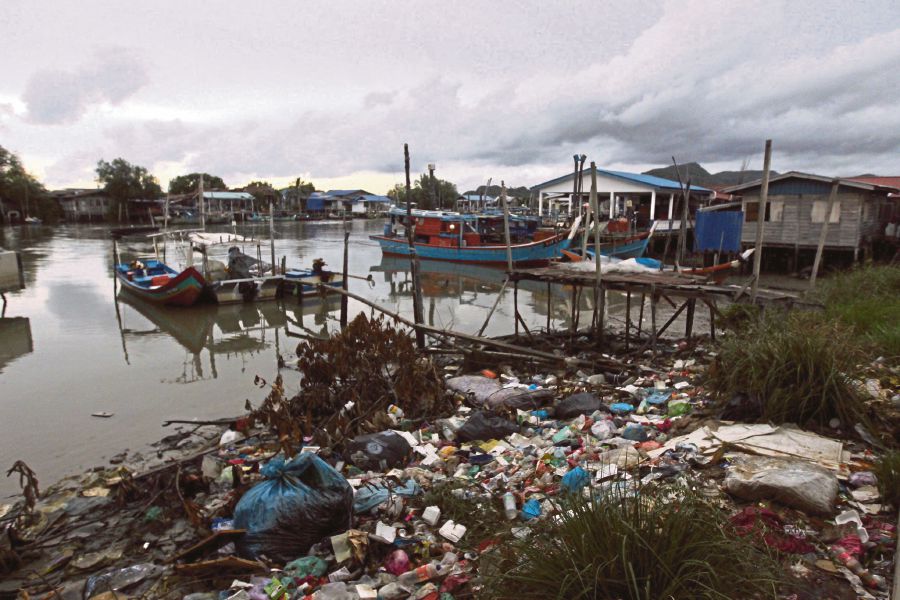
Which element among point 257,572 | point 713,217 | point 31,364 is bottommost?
point 31,364

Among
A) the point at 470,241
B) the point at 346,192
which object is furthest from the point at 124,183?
the point at 470,241

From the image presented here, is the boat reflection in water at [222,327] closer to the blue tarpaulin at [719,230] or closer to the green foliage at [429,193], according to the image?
the blue tarpaulin at [719,230]

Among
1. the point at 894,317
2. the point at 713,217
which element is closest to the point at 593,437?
the point at 894,317

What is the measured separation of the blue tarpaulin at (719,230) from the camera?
56.8 ft

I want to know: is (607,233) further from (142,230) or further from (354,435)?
(354,435)

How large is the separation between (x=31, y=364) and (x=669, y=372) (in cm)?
1029

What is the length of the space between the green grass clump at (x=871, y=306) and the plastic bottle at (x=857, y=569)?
265cm

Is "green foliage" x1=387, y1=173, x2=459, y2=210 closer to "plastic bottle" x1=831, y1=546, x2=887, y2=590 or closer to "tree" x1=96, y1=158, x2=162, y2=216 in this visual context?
"tree" x1=96, y1=158, x2=162, y2=216

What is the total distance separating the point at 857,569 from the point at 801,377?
1757 millimetres

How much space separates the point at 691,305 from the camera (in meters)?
8.17

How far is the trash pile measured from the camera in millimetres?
2625

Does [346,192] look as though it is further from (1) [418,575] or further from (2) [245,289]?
(1) [418,575]

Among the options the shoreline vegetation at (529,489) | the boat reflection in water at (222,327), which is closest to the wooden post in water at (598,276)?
the shoreline vegetation at (529,489)

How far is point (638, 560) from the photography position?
→ 6.04 ft
